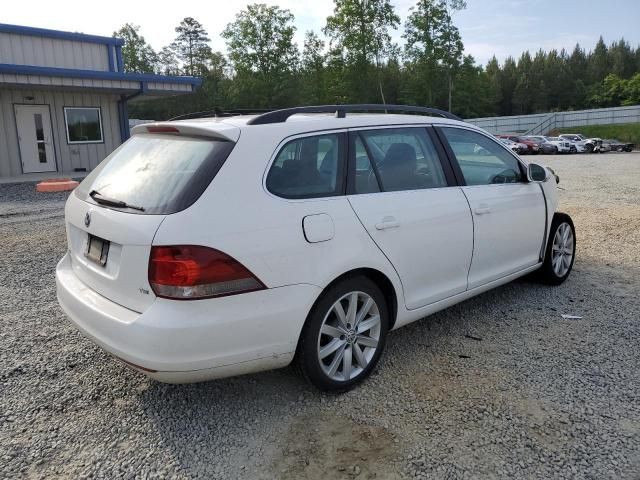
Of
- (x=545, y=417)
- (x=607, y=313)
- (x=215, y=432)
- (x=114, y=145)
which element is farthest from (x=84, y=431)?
(x=114, y=145)

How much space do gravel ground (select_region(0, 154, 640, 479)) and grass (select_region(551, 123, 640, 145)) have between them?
5031cm

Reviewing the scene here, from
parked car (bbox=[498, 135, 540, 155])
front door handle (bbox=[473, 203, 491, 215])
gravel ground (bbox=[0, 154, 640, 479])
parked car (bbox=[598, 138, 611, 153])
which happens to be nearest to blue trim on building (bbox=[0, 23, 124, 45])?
gravel ground (bbox=[0, 154, 640, 479])

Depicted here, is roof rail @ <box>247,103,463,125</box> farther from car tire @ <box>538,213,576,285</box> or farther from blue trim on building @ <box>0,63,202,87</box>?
blue trim on building @ <box>0,63,202,87</box>

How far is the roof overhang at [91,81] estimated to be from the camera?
1471 cm

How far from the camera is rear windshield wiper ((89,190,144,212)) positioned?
287 centimetres

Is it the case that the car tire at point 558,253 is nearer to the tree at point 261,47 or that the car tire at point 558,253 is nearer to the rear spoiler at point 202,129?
the rear spoiler at point 202,129

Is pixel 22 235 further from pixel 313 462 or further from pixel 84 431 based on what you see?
pixel 313 462

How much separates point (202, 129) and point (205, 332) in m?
1.15

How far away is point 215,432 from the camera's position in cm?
293

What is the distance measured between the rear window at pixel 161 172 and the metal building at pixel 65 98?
46.1 feet

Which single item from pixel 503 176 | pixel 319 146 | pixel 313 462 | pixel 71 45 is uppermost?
pixel 71 45

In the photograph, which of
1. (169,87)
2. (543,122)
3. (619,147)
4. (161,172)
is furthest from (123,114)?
(543,122)

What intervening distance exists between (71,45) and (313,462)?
750 inches

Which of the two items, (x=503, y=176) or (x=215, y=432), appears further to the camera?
(x=503, y=176)
